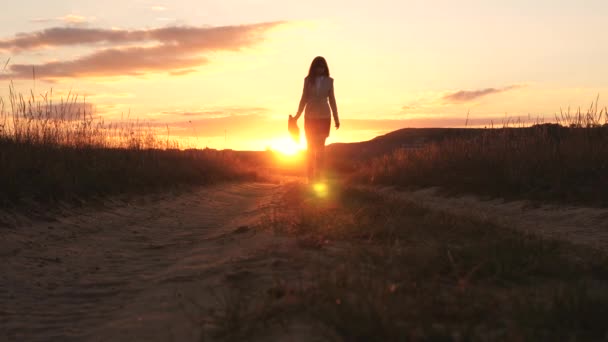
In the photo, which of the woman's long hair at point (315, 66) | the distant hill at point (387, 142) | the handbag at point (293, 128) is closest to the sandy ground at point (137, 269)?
the woman's long hair at point (315, 66)

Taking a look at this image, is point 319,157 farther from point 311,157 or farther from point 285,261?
point 285,261

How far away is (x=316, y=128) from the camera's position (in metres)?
12.5

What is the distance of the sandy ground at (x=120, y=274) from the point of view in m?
3.53

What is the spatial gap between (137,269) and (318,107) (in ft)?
25.1

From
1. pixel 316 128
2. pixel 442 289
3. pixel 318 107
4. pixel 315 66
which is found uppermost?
pixel 315 66

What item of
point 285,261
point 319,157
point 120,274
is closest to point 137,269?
point 120,274

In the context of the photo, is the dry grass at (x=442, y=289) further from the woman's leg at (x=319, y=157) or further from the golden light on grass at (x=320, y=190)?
the woman's leg at (x=319, y=157)

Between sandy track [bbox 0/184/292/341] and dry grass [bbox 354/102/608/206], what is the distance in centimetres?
576

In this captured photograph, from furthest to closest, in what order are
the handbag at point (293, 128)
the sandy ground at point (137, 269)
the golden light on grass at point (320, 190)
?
the handbag at point (293, 128), the golden light on grass at point (320, 190), the sandy ground at point (137, 269)

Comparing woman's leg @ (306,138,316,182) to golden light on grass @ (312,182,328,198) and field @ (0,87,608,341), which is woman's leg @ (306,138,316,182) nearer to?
golden light on grass @ (312,182,328,198)

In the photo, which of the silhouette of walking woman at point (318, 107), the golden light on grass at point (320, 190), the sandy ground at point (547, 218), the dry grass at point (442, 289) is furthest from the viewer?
the silhouette of walking woman at point (318, 107)

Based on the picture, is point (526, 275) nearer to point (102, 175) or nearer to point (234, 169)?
point (102, 175)

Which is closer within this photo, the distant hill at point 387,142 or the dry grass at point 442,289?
the dry grass at point 442,289

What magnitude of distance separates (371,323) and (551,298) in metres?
0.99
